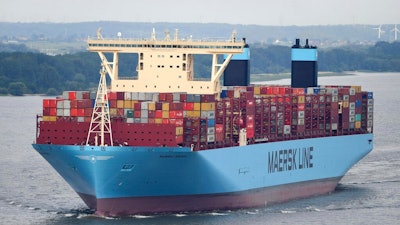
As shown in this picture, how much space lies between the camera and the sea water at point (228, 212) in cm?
6056

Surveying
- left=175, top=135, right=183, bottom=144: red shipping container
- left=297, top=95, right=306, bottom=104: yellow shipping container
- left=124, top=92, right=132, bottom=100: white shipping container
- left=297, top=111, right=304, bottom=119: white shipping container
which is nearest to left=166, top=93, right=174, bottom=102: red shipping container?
left=124, top=92, right=132, bottom=100: white shipping container

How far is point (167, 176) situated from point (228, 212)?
4099 mm

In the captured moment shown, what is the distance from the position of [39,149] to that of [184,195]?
6.59m

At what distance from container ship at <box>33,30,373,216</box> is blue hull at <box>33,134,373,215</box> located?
44 mm

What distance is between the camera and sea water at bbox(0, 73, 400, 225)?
60.6m

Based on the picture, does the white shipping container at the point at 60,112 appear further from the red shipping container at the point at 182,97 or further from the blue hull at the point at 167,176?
the red shipping container at the point at 182,97

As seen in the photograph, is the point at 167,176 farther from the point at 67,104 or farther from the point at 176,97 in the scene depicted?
the point at 67,104

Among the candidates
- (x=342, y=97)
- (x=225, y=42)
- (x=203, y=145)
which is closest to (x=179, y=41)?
(x=225, y=42)

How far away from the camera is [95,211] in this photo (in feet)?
199

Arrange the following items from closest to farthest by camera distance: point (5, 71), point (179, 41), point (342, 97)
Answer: point (179, 41)
point (342, 97)
point (5, 71)

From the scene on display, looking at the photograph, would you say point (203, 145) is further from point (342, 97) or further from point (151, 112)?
point (342, 97)

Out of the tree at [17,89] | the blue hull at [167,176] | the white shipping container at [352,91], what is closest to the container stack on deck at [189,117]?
the blue hull at [167,176]

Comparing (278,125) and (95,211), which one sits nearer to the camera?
(95,211)

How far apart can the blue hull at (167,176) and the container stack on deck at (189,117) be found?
685 mm
